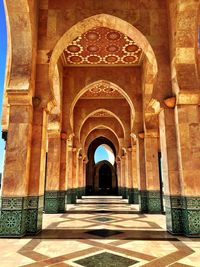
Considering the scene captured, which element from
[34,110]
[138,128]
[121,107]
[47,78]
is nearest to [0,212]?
[34,110]

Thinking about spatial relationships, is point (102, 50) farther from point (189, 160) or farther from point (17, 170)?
point (17, 170)

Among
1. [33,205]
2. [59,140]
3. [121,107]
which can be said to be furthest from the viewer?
[121,107]

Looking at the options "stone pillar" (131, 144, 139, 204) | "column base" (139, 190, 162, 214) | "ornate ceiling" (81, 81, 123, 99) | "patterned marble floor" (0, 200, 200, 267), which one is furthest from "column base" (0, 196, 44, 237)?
"ornate ceiling" (81, 81, 123, 99)

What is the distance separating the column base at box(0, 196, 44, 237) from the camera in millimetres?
4391

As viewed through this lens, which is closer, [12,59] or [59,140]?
[12,59]

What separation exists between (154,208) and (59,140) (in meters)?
4.18

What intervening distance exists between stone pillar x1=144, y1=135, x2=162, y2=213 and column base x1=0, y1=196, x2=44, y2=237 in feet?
14.5

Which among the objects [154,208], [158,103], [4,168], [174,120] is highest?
[158,103]

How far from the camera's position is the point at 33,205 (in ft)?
15.9

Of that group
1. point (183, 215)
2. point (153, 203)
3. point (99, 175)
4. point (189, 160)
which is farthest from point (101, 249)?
point (99, 175)

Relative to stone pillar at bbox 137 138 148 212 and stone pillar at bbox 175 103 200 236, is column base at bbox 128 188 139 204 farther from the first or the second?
stone pillar at bbox 175 103 200 236

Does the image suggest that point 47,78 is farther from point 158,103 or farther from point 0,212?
point 0,212

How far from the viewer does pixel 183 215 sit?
464 centimetres

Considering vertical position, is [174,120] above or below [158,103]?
below
